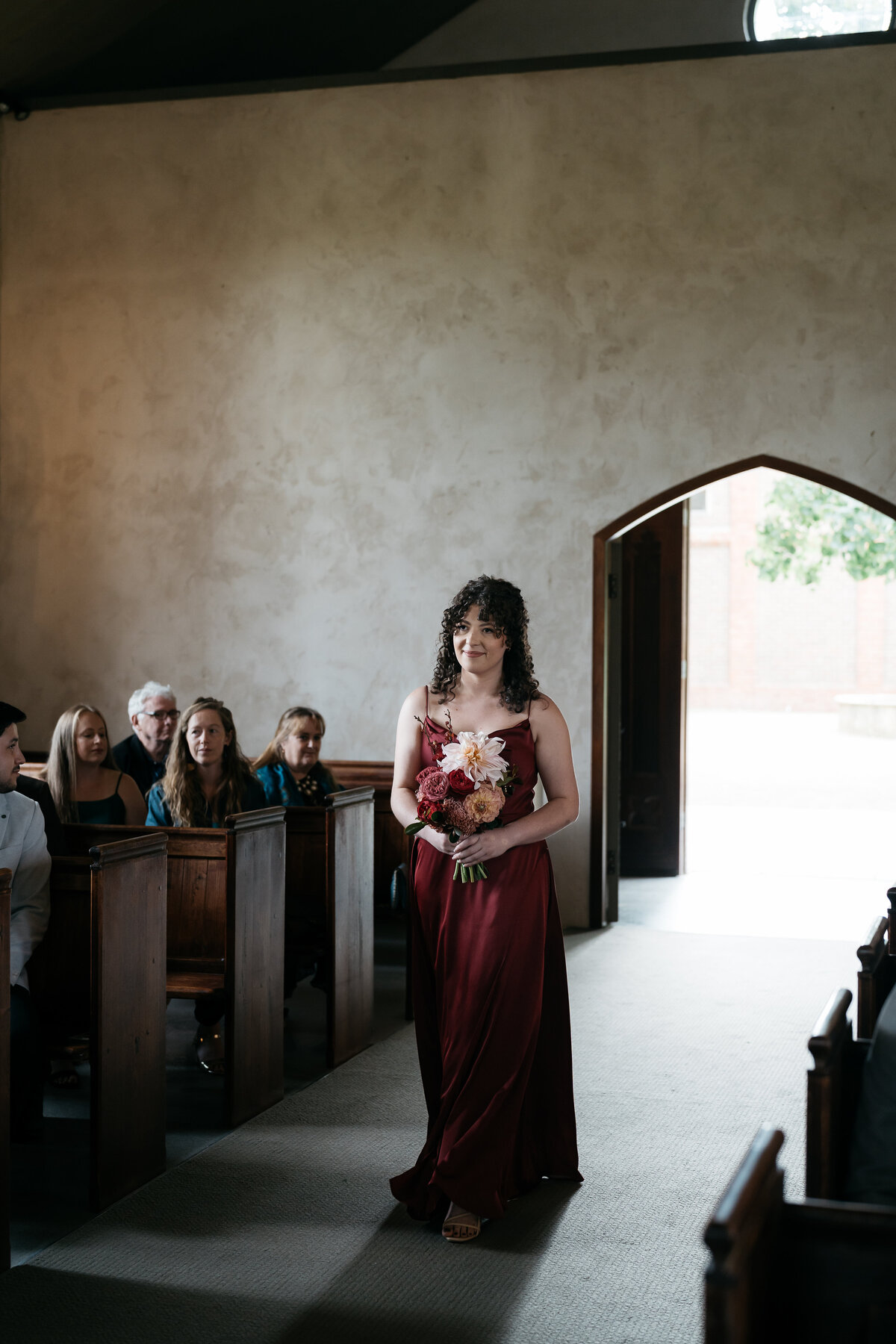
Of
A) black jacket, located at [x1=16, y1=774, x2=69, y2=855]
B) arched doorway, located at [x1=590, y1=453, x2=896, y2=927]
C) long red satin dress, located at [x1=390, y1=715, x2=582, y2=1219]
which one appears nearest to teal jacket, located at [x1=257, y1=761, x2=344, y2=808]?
black jacket, located at [x1=16, y1=774, x2=69, y2=855]

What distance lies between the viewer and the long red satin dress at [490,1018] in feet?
10.6

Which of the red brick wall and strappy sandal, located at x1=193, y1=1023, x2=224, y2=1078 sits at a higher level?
the red brick wall

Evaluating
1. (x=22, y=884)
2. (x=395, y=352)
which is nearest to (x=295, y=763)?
(x=22, y=884)

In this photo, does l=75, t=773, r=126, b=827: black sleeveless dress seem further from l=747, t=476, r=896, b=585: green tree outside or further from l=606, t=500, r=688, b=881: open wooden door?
l=747, t=476, r=896, b=585: green tree outside

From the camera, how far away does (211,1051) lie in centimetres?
471

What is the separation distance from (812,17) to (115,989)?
23.6 feet

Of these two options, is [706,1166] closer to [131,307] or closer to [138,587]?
[138,587]

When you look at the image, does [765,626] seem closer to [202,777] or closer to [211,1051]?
[202,777]

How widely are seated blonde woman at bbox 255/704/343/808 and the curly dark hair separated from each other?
218cm

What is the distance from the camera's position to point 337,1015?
473 cm

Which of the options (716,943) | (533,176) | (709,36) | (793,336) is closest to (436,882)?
(716,943)

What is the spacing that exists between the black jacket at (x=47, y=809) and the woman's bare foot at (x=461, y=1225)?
1.74 meters

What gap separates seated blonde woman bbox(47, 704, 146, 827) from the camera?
16.5 feet

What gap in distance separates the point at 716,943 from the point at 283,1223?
3.91 m
